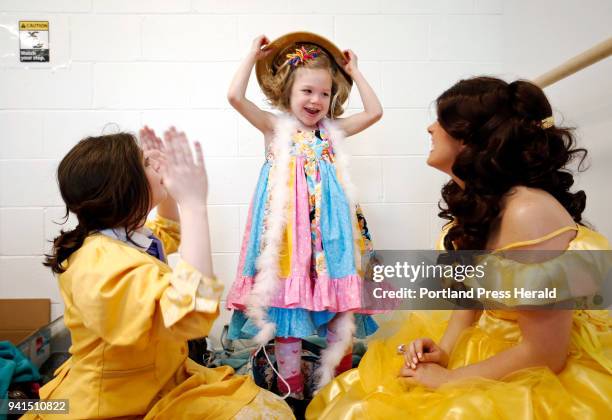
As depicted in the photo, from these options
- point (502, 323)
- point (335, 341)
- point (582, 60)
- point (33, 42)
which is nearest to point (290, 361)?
point (335, 341)

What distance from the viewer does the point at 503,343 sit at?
3.34 ft

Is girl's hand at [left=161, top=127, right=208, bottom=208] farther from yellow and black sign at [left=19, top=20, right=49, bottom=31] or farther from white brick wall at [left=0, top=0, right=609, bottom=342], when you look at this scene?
yellow and black sign at [left=19, top=20, right=49, bottom=31]

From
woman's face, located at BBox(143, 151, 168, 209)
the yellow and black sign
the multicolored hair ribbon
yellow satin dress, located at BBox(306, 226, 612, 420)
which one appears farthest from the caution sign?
yellow satin dress, located at BBox(306, 226, 612, 420)

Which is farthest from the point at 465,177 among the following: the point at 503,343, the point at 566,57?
the point at 566,57

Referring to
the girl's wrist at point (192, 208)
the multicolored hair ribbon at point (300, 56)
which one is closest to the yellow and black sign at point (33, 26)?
the multicolored hair ribbon at point (300, 56)

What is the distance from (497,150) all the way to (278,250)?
0.67 meters

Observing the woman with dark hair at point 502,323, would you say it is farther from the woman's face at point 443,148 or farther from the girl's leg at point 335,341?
the girl's leg at point 335,341

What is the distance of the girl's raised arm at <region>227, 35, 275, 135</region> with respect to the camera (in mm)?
1467

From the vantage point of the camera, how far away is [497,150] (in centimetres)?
95

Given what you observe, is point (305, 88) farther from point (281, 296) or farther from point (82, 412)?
point (82, 412)

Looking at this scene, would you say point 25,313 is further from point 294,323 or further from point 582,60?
point 582,60

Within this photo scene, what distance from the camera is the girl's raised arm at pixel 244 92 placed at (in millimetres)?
1467

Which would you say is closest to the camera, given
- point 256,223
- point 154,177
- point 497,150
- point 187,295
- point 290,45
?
point 187,295

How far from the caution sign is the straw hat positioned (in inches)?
37.1
